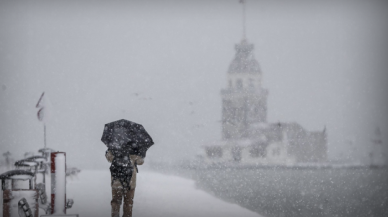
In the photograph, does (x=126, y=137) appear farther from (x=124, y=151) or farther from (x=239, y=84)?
(x=239, y=84)

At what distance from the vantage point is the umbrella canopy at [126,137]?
258 inches

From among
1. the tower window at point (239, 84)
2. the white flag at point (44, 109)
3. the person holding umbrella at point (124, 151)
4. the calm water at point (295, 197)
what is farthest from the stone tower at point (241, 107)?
the person holding umbrella at point (124, 151)

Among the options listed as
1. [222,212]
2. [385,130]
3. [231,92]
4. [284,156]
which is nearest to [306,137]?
[284,156]

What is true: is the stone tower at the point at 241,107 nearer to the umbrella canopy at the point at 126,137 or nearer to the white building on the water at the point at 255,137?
the white building on the water at the point at 255,137

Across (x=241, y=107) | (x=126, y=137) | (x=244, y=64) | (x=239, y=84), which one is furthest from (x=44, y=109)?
(x=244, y=64)

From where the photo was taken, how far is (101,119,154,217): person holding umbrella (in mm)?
6555

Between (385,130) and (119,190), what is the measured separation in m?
120

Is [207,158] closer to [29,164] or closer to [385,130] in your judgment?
[385,130]

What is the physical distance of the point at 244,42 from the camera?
106062 millimetres

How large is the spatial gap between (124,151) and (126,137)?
0.67ft

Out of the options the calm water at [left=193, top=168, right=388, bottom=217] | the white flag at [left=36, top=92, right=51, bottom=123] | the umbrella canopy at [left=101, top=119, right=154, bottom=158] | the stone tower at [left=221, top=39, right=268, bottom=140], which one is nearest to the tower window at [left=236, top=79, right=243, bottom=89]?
the stone tower at [left=221, top=39, right=268, bottom=140]

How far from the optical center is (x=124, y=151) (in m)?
6.55

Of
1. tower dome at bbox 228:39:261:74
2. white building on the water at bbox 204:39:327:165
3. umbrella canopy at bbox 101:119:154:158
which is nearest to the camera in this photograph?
umbrella canopy at bbox 101:119:154:158

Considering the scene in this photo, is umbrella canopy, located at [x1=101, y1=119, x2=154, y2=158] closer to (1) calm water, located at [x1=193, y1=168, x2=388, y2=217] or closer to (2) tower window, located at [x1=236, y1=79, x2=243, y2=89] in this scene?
(1) calm water, located at [x1=193, y1=168, x2=388, y2=217]
